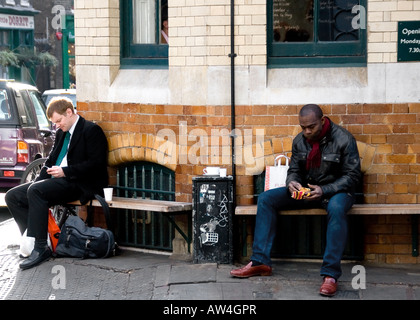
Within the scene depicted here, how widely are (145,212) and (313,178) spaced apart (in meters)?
2.07

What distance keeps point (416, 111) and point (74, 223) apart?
134 inches

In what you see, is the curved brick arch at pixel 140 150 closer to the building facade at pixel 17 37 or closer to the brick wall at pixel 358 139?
the brick wall at pixel 358 139

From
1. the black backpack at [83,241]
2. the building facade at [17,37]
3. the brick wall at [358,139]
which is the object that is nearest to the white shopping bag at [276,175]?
the brick wall at [358,139]

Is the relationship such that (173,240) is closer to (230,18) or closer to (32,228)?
(32,228)

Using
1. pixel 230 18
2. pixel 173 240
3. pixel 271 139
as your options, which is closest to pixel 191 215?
pixel 173 240

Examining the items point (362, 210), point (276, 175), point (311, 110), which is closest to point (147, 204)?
point (276, 175)

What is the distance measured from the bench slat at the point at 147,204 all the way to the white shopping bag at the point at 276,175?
0.79m

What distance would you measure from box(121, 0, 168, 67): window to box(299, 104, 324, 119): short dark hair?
1.88 m

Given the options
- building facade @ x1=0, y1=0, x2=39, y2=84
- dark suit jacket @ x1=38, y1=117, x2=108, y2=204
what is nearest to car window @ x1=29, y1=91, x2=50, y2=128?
dark suit jacket @ x1=38, y1=117, x2=108, y2=204

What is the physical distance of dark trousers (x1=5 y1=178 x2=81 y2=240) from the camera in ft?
28.1

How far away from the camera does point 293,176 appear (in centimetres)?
786

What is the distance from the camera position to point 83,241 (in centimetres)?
864

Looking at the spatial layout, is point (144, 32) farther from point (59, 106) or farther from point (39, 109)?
point (39, 109)

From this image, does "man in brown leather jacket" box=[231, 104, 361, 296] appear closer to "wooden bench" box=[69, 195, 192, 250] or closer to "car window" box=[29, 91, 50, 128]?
"wooden bench" box=[69, 195, 192, 250]
